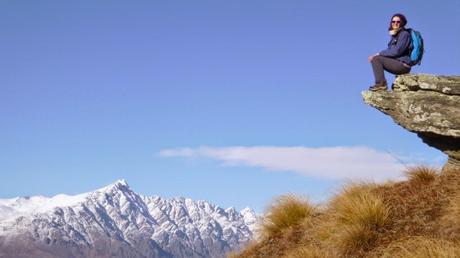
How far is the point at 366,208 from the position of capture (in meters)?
12.5

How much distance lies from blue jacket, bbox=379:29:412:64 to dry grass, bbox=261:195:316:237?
5.32m

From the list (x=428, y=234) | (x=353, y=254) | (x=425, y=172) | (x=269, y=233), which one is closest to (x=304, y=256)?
(x=353, y=254)

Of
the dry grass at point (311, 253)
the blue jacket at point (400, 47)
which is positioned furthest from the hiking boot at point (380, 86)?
the dry grass at point (311, 253)

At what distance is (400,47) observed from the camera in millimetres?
15258

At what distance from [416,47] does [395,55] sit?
2.08 ft

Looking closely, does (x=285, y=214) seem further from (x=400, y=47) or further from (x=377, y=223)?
(x=400, y=47)

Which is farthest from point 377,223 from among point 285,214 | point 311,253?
point 285,214

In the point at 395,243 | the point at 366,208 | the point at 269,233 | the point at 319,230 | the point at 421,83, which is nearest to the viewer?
the point at 395,243

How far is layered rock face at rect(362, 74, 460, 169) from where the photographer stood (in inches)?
578

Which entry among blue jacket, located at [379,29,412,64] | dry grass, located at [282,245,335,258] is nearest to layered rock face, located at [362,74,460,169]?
blue jacket, located at [379,29,412,64]

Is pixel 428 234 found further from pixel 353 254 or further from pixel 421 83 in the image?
pixel 421 83

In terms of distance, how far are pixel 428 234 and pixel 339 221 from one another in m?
2.17

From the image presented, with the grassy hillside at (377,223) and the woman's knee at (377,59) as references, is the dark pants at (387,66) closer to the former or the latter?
the woman's knee at (377,59)

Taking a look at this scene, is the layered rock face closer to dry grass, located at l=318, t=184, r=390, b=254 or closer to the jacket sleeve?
the jacket sleeve
